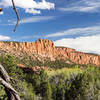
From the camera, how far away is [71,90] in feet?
223

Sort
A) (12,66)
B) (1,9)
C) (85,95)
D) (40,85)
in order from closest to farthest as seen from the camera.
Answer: (1,9)
(12,66)
(85,95)
(40,85)

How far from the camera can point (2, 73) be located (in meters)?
2.75

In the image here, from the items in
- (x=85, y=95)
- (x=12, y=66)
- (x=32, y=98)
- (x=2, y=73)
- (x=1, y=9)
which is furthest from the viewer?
(x=85, y=95)

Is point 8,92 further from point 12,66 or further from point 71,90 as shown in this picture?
point 71,90

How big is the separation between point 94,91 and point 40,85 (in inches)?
744

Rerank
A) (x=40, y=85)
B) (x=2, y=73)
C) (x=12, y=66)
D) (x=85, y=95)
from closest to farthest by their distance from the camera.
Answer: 1. (x=2, y=73)
2. (x=12, y=66)
3. (x=85, y=95)
4. (x=40, y=85)

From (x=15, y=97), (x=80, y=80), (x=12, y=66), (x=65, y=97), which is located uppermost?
(x=15, y=97)

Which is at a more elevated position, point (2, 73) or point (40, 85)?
point (2, 73)

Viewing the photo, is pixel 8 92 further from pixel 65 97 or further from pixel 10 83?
pixel 65 97

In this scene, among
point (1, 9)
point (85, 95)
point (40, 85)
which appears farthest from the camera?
point (40, 85)

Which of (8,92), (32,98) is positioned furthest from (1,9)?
(32,98)

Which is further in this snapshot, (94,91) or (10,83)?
(94,91)

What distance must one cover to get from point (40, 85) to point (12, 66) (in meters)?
17.8

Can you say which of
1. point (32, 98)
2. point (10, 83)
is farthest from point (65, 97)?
point (10, 83)
